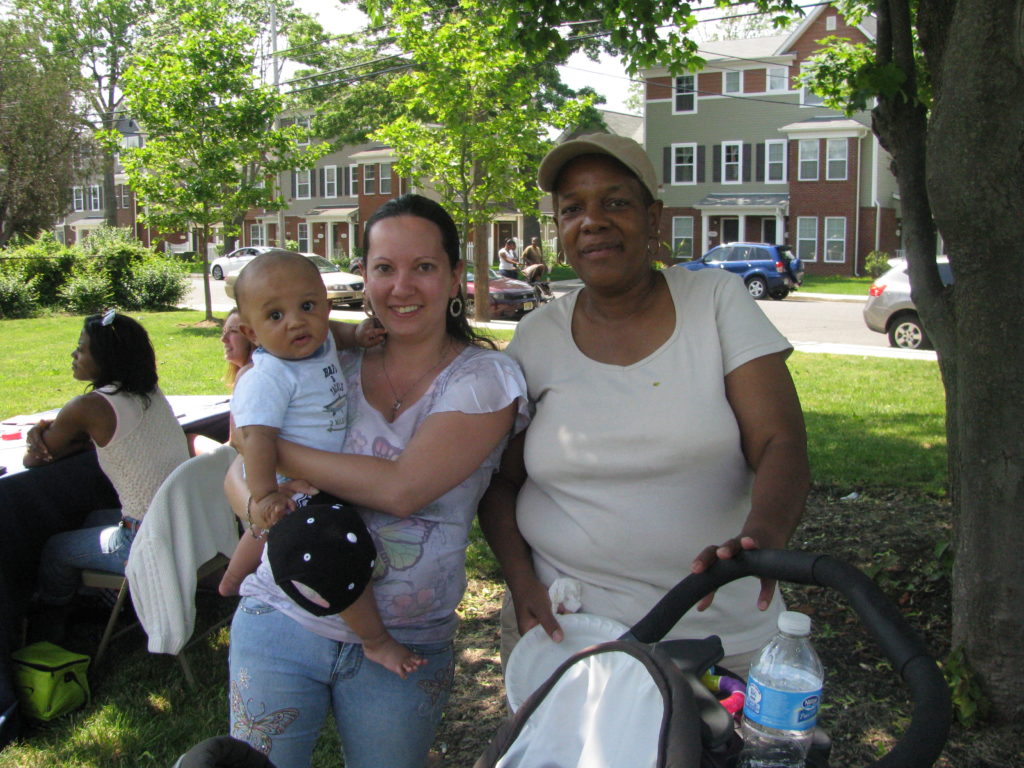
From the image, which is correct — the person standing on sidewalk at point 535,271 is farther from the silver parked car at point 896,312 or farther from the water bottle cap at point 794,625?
the water bottle cap at point 794,625

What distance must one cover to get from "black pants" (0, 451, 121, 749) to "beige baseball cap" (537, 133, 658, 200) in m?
3.13

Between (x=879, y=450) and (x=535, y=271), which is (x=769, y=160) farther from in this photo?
(x=879, y=450)

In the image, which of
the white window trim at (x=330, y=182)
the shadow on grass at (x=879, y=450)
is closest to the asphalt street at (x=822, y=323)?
the shadow on grass at (x=879, y=450)

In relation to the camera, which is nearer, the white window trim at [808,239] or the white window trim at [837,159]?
the white window trim at [837,159]

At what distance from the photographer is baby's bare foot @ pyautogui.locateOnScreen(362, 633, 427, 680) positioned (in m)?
2.06

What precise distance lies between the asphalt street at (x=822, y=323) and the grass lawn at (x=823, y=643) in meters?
1.50

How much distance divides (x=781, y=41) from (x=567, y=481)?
41176mm

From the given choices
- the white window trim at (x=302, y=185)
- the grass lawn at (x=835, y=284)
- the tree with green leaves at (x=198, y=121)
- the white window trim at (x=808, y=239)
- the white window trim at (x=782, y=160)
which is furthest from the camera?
the white window trim at (x=302, y=185)

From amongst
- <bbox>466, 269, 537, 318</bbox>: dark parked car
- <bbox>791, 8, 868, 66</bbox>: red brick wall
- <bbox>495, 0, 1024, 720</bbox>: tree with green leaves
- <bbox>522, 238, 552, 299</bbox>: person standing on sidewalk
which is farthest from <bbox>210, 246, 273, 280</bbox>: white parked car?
<bbox>495, 0, 1024, 720</bbox>: tree with green leaves

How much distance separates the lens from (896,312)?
576 inches

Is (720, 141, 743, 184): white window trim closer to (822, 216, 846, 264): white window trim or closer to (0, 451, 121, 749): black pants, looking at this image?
(822, 216, 846, 264): white window trim

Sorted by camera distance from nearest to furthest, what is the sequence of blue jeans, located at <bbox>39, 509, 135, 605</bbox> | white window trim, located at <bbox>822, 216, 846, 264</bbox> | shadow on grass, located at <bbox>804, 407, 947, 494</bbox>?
blue jeans, located at <bbox>39, 509, 135, 605</bbox>, shadow on grass, located at <bbox>804, 407, 947, 494</bbox>, white window trim, located at <bbox>822, 216, 846, 264</bbox>

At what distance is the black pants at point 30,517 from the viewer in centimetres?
388

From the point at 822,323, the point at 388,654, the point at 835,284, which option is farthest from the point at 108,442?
the point at 835,284
